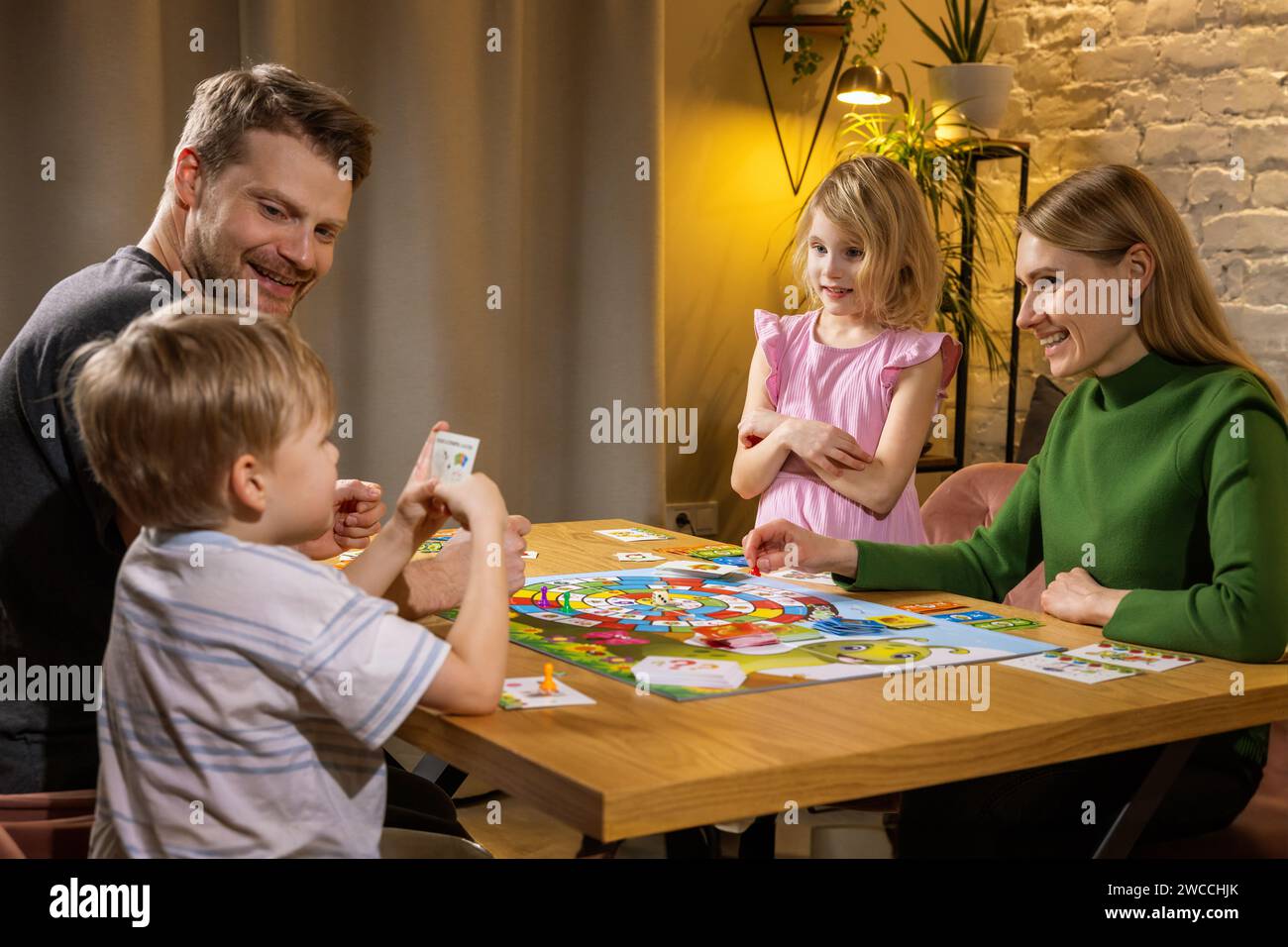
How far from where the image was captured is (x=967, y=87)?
4.31 meters

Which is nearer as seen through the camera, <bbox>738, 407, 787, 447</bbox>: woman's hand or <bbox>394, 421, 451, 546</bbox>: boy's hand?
<bbox>394, 421, 451, 546</bbox>: boy's hand

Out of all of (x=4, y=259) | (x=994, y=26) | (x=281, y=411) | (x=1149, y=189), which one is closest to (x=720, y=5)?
(x=994, y=26)

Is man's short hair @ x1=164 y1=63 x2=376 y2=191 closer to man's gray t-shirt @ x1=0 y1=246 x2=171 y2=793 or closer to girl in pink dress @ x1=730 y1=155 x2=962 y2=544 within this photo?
man's gray t-shirt @ x1=0 y1=246 x2=171 y2=793

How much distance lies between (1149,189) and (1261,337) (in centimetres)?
223

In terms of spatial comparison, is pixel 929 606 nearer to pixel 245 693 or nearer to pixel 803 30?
pixel 245 693

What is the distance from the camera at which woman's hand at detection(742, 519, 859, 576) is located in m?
1.97

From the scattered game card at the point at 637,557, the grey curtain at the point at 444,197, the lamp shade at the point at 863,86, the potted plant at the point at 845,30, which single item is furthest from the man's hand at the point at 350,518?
the potted plant at the point at 845,30

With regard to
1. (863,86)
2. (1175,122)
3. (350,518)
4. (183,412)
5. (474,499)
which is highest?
(863,86)

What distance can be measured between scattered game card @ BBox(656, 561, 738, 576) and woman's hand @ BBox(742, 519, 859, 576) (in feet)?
0.21

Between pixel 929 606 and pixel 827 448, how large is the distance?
74 centimetres

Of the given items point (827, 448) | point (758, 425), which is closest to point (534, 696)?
point (827, 448)

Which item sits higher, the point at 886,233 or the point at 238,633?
the point at 886,233

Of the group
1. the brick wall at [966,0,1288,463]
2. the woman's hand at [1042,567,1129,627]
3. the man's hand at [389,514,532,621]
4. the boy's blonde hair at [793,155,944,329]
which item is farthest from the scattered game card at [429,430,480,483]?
the brick wall at [966,0,1288,463]

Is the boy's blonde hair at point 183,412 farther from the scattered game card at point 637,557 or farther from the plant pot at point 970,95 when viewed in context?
the plant pot at point 970,95
